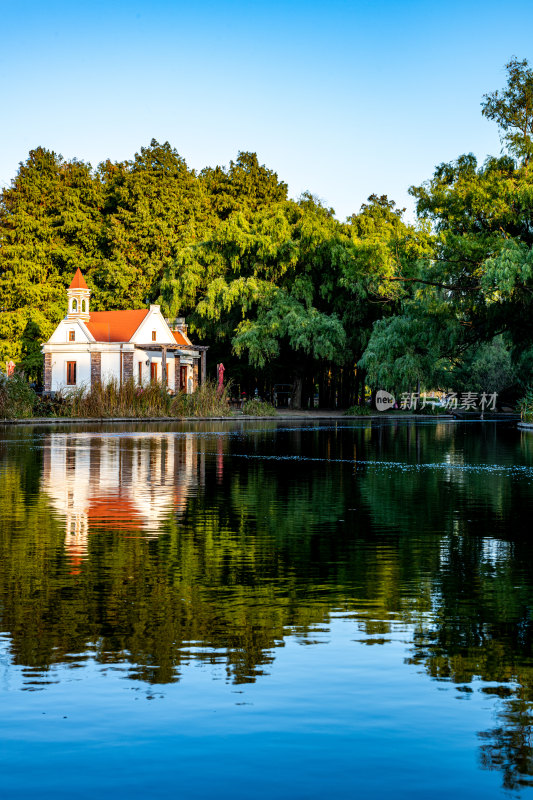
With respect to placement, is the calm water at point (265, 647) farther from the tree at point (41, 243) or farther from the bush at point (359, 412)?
the tree at point (41, 243)

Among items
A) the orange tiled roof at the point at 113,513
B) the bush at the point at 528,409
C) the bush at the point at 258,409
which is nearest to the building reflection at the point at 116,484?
the orange tiled roof at the point at 113,513

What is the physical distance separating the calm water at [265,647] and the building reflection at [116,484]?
10 centimetres

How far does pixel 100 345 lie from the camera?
70.4 meters

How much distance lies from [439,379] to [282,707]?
5638 cm

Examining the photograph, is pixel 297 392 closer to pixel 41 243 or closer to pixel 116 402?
pixel 116 402

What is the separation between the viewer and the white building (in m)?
70.2

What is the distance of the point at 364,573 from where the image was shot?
30.8 feet

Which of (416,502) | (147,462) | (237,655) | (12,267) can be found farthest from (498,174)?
(12,267)

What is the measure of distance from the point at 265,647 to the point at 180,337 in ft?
226

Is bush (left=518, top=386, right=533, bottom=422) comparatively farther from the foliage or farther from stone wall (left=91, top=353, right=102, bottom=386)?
stone wall (left=91, top=353, right=102, bottom=386)

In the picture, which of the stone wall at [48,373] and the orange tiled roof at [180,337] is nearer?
the stone wall at [48,373]

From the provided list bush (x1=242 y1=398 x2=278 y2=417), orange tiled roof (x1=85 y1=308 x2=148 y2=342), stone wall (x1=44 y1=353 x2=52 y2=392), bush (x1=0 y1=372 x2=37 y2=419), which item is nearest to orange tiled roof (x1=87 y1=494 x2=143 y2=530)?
bush (x1=0 y1=372 x2=37 y2=419)

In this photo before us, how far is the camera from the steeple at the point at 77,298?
71750 millimetres

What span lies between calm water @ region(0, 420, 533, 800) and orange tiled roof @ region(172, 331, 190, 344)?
58819 mm
